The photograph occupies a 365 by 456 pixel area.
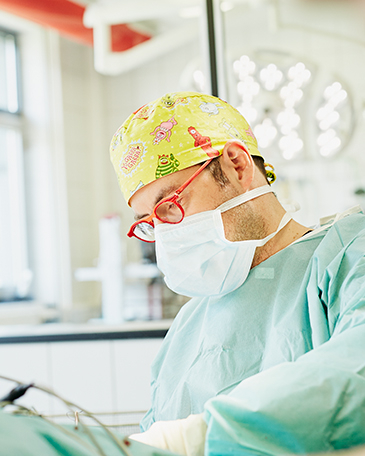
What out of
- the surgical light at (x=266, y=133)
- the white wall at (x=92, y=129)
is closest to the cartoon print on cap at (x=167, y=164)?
the surgical light at (x=266, y=133)

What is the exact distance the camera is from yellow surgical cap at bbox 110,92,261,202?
3.71ft

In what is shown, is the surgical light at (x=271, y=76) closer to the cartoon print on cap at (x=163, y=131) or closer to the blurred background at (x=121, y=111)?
the blurred background at (x=121, y=111)

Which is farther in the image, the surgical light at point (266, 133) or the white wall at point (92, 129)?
the white wall at point (92, 129)

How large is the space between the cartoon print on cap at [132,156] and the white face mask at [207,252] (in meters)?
0.15

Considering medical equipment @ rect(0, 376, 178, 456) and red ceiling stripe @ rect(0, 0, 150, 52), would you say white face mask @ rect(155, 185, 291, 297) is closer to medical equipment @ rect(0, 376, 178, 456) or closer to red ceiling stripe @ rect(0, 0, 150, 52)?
medical equipment @ rect(0, 376, 178, 456)

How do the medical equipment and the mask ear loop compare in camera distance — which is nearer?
the medical equipment

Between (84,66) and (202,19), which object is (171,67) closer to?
(84,66)

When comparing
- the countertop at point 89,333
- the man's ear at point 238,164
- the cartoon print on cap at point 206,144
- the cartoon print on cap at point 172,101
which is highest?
the cartoon print on cap at point 172,101

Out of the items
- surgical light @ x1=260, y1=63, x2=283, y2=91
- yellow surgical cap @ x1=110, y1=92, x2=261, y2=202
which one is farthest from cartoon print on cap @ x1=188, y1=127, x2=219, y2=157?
surgical light @ x1=260, y1=63, x2=283, y2=91

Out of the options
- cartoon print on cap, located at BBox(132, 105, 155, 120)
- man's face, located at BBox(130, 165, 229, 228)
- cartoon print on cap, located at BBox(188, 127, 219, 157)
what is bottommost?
man's face, located at BBox(130, 165, 229, 228)

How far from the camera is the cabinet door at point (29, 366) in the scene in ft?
6.83

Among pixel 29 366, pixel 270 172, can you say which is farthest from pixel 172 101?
pixel 29 366

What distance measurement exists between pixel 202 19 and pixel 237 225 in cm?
133

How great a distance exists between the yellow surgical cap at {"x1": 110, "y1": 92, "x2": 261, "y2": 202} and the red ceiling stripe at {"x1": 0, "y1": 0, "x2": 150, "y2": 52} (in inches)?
104
